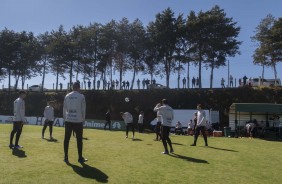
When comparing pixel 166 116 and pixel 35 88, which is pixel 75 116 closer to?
pixel 166 116

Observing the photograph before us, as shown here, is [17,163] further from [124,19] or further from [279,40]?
[124,19]

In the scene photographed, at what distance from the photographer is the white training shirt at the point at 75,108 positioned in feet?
29.0

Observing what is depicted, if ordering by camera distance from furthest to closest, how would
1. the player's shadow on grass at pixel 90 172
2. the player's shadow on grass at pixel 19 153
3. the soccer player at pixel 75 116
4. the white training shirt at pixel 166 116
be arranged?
the white training shirt at pixel 166 116, the player's shadow on grass at pixel 19 153, the soccer player at pixel 75 116, the player's shadow on grass at pixel 90 172

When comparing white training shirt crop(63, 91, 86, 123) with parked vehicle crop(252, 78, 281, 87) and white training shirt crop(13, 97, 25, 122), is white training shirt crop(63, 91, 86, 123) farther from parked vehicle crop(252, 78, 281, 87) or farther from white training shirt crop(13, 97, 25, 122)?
parked vehicle crop(252, 78, 281, 87)

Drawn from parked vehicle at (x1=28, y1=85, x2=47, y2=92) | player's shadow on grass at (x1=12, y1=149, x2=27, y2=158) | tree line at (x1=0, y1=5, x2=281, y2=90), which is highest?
tree line at (x1=0, y1=5, x2=281, y2=90)

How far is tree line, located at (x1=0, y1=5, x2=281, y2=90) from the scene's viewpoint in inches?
1764

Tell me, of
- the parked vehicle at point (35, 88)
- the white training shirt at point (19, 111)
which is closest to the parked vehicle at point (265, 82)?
the parked vehicle at point (35, 88)

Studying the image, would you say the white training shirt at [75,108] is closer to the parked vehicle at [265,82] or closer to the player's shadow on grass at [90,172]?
the player's shadow on grass at [90,172]

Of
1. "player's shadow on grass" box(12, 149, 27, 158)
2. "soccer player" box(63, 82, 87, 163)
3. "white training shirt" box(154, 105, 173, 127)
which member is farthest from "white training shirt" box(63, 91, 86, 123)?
"white training shirt" box(154, 105, 173, 127)

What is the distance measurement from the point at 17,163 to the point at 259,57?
134 ft

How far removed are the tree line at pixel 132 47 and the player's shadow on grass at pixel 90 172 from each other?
38.0 meters

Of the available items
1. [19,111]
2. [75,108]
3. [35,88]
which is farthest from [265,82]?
[75,108]

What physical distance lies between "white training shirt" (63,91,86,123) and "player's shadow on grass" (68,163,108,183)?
3.91 feet

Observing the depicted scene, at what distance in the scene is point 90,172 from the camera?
775 cm
